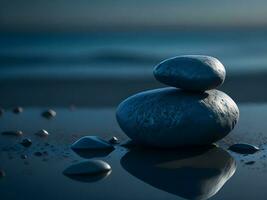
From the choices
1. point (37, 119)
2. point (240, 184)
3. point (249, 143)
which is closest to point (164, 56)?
point (37, 119)

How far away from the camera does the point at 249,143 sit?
5.52m

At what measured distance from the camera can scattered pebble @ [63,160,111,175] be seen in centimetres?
453

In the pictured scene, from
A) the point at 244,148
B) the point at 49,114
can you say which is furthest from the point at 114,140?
the point at 49,114

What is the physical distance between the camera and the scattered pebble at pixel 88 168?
4534 mm

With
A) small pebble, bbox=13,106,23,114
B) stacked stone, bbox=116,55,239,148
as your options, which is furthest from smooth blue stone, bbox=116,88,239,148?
small pebble, bbox=13,106,23,114

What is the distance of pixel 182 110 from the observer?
5.05 metres

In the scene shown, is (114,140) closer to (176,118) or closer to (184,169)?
(176,118)

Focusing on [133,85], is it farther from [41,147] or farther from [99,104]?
[41,147]

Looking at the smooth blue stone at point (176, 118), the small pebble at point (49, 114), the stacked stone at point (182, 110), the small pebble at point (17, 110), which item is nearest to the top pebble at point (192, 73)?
the stacked stone at point (182, 110)

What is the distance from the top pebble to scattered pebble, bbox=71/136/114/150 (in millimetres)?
825

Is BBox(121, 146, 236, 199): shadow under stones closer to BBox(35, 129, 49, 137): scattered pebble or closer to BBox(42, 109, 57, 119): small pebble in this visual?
BBox(35, 129, 49, 137): scattered pebble

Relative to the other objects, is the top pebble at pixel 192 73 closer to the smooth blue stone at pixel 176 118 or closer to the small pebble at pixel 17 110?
the smooth blue stone at pixel 176 118

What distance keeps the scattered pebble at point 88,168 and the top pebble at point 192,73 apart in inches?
43.7

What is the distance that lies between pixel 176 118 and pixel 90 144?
0.88m
